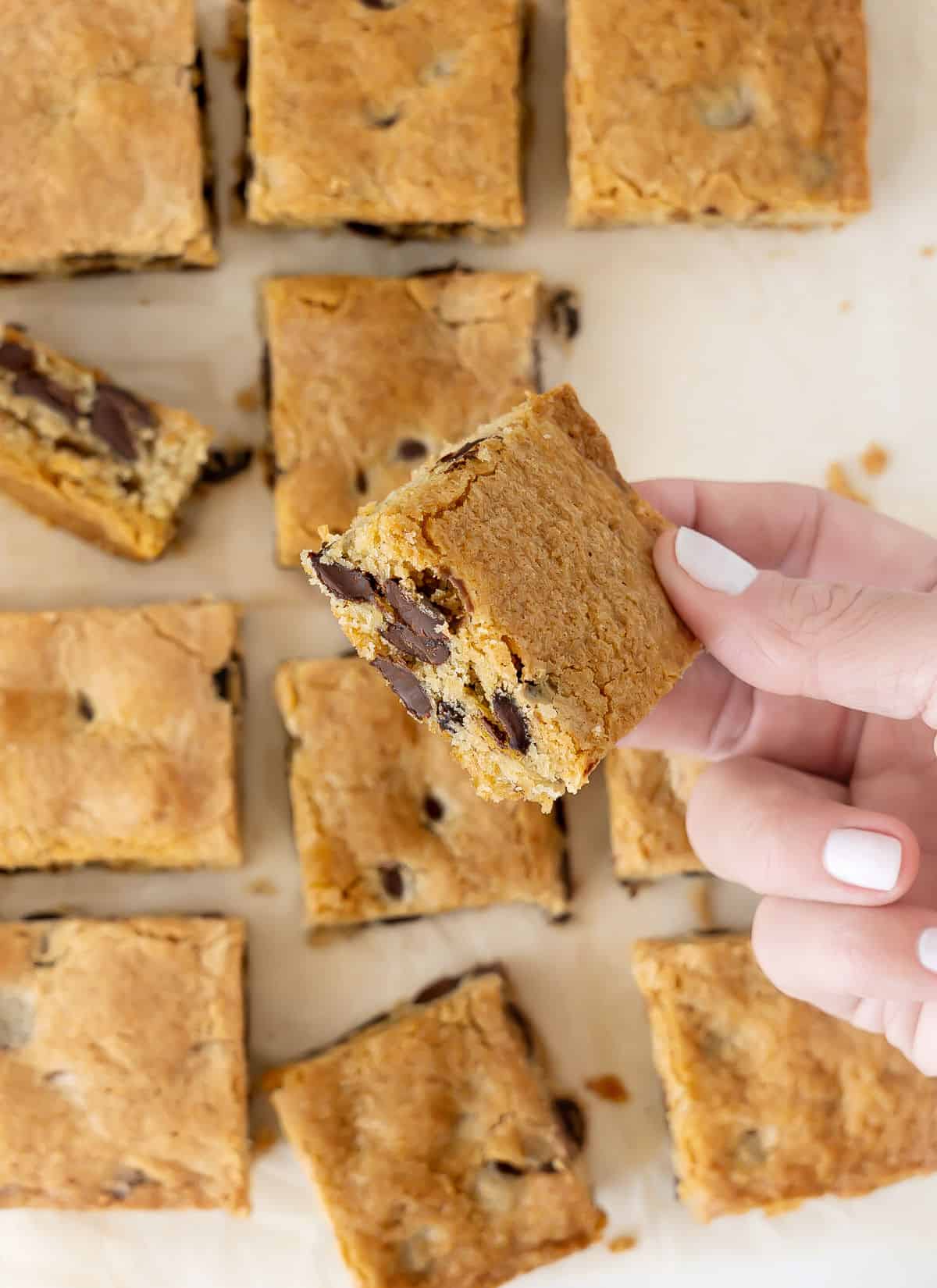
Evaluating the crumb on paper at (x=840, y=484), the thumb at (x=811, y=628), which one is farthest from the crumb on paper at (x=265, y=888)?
the crumb on paper at (x=840, y=484)

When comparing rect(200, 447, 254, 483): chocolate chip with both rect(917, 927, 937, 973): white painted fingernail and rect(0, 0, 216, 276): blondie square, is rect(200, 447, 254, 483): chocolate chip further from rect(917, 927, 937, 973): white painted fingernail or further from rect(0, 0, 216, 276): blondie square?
rect(917, 927, 937, 973): white painted fingernail

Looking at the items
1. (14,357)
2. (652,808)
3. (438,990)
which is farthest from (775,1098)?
(14,357)

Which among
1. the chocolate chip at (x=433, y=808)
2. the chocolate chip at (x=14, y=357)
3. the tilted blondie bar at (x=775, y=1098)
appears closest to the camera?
the chocolate chip at (x=14, y=357)

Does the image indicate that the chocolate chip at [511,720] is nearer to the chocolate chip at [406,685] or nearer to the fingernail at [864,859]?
the chocolate chip at [406,685]

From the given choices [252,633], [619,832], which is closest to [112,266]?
[252,633]

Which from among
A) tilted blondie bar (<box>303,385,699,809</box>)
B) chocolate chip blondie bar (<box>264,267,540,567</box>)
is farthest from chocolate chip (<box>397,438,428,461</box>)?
tilted blondie bar (<box>303,385,699,809</box>)

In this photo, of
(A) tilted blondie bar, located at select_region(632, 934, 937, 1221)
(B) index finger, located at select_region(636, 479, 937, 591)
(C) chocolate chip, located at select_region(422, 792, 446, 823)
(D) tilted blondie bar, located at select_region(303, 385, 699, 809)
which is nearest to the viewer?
(D) tilted blondie bar, located at select_region(303, 385, 699, 809)
